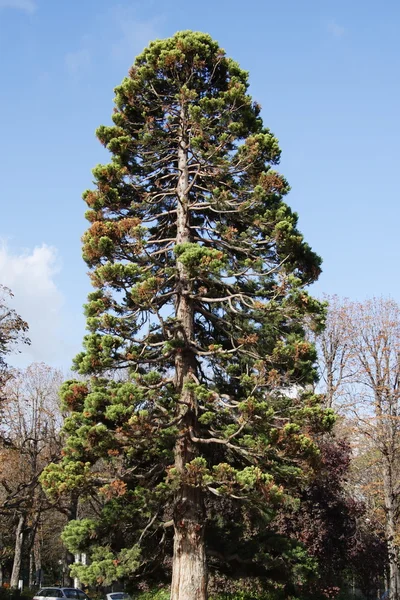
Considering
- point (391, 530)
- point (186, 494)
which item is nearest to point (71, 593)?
point (391, 530)

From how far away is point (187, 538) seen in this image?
41.0 feet

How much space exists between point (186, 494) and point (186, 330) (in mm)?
3771

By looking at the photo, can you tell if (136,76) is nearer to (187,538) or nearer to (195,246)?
(195,246)

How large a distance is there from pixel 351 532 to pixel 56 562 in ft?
119

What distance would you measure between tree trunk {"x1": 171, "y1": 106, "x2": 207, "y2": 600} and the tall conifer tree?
3cm

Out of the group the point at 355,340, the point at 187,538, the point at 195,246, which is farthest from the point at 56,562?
the point at 195,246

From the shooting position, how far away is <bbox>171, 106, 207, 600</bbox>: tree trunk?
12.3m

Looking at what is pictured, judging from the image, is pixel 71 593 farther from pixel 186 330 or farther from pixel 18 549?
pixel 186 330

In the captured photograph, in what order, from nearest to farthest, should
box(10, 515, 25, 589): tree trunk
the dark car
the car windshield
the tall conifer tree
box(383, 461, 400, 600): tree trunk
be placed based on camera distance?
the tall conifer tree, the dark car, box(383, 461, 400, 600): tree trunk, the car windshield, box(10, 515, 25, 589): tree trunk

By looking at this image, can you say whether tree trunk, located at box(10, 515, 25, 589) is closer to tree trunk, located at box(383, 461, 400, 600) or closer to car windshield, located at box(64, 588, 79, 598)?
car windshield, located at box(64, 588, 79, 598)

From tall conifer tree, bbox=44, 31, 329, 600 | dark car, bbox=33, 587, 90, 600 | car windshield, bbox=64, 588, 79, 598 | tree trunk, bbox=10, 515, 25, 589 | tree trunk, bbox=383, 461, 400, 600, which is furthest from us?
tree trunk, bbox=10, 515, 25, 589

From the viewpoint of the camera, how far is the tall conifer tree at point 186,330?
12141 millimetres

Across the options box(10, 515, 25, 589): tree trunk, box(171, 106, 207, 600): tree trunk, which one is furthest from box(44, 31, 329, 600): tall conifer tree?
box(10, 515, 25, 589): tree trunk

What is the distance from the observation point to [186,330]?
561 inches
